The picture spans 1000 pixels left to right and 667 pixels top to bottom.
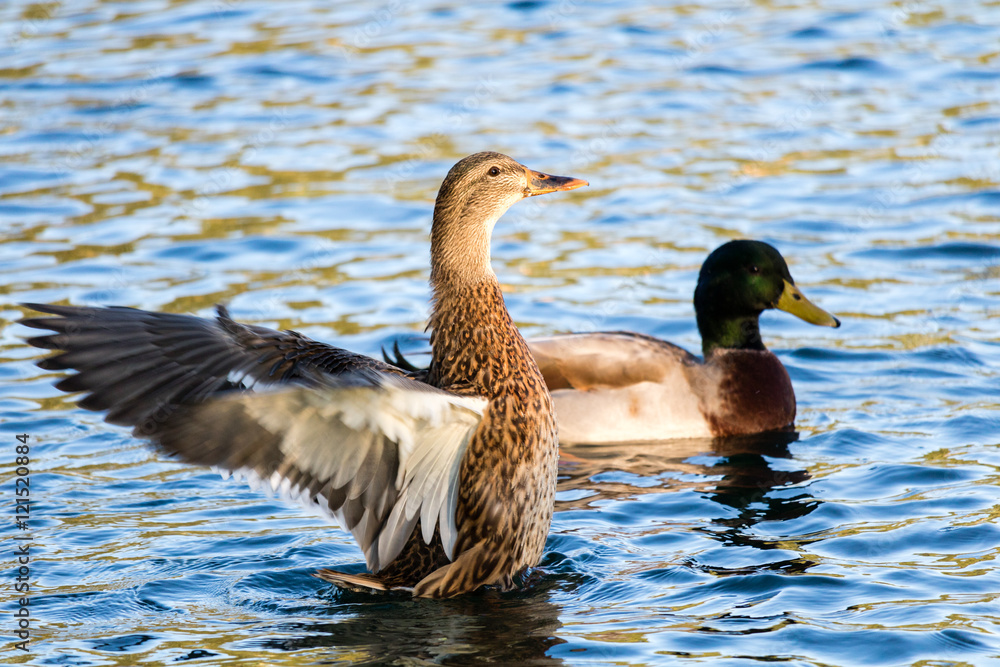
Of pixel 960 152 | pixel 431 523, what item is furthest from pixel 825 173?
pixel 431 523

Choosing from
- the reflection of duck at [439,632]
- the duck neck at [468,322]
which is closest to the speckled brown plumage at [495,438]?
the duck neck at [468,322]

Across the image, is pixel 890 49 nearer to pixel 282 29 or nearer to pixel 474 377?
pixel 282 29

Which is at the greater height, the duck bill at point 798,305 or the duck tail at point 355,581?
the duck bill at point 798,305

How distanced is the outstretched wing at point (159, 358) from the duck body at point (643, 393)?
9.07 ft

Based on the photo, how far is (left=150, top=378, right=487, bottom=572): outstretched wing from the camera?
425cm

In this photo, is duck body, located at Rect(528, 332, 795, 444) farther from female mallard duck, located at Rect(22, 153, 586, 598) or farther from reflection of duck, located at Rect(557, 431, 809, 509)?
female mallard duck, located at Rect(22, 153, 586, 598)

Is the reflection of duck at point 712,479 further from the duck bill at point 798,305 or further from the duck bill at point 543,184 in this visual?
the duck bill at point 543,184

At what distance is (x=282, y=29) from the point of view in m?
14.8

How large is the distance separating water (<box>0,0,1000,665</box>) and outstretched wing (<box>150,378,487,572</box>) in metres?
0.42

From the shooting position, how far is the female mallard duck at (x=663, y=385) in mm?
7426

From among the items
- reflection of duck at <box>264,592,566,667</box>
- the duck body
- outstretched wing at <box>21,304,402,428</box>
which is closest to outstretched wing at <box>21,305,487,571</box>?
outstretched wing at <box>21,304,402,428</box>

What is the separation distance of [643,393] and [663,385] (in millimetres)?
134

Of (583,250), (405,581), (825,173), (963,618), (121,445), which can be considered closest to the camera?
(963,618)

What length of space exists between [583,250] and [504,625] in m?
5.23
